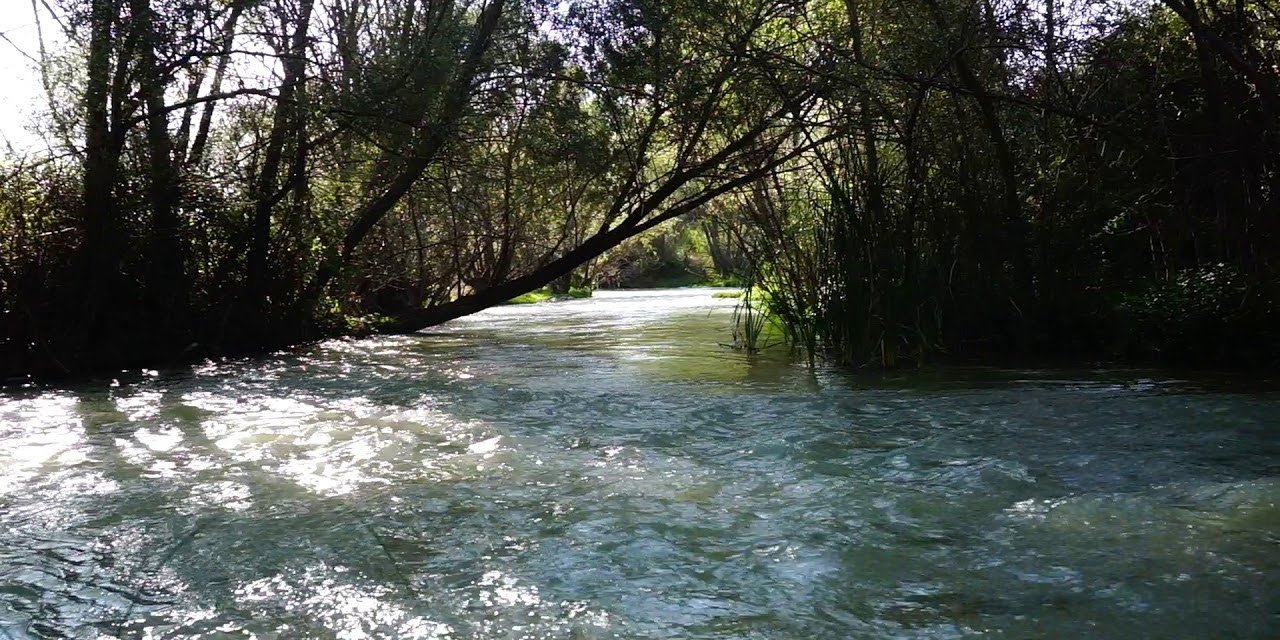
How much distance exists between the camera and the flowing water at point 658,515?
1844 millimetres

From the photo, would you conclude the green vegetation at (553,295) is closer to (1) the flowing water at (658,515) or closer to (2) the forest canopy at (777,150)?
(2) the forest canopy at (777,150)

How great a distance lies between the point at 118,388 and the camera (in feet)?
18.6

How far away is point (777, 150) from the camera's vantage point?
861 cm

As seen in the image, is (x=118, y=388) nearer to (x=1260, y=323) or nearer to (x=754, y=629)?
(x=754, y=629)

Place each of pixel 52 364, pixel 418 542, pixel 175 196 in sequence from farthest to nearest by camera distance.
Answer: pixel 175 196, pixel 52 364, pixel 418 542

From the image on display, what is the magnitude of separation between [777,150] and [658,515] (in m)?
6.59

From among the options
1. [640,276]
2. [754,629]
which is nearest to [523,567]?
[754,629]

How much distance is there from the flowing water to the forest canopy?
1287mm

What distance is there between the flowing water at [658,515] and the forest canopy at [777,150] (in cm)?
129

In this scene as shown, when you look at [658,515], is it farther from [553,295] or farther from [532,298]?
[553,295]

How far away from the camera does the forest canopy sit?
555 centimetres

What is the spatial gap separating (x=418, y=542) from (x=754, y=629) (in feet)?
3.24

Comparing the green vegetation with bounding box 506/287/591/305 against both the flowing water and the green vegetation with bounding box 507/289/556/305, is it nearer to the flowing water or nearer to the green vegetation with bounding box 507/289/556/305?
the green vegetation with bounding box 507/289/556/305

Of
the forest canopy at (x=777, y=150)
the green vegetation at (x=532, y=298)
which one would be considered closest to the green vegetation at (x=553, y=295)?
the green vegetation at (x=532, y=298)
